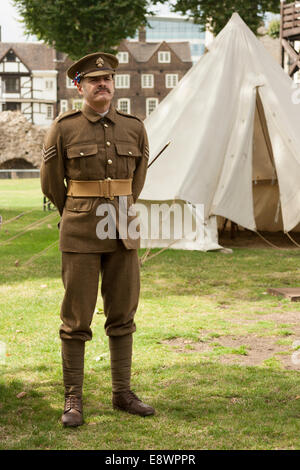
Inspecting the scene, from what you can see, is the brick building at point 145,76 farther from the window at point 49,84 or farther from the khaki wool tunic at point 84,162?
the khaki wool tunic at point 84,162

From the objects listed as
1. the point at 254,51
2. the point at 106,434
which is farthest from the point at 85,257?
the point at 254,51

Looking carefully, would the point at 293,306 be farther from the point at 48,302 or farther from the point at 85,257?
the point at 85,257

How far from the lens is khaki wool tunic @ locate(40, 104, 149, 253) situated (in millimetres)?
3828

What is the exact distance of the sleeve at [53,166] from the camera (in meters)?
3.82

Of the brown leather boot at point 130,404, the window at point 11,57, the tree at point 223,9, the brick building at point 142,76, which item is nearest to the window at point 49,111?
the brick building at point 142,76

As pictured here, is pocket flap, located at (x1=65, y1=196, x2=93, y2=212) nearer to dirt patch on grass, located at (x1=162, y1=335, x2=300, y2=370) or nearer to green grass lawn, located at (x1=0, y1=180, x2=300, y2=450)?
green grass lawn, located at (x1=0, y1=180, x2=300, y2=450)

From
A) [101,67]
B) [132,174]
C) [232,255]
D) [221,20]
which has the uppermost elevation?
[221,20]

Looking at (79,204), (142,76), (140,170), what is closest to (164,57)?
(142,76)

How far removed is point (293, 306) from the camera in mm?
6809

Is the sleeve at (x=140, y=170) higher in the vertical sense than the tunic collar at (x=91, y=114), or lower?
lower

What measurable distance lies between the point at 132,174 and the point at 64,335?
1.01m

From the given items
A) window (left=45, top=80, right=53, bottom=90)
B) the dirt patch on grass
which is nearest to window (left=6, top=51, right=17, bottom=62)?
window (left=45, top=80, right=53, bottom=90)

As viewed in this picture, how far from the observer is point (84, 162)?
3.84m

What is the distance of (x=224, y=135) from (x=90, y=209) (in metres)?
6.53
